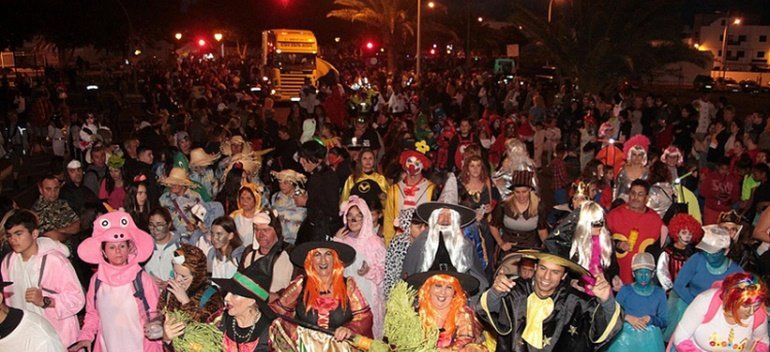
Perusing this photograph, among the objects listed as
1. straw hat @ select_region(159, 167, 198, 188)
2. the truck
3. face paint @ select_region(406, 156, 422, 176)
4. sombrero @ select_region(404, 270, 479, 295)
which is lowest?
sombrero @ select_region(404, 270, 479, 295)

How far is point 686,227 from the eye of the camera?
6.26m

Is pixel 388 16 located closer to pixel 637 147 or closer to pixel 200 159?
pixel 200 159

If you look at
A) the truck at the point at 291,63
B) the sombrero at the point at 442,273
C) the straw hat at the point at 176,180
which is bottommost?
the sombrero at the point at 442,273

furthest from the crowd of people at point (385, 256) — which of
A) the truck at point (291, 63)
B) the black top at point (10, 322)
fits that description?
the truck at point (291, 63)

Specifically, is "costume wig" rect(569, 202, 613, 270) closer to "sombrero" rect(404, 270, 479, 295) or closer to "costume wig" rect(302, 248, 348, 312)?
"sombrero" rect(404, 270, 479, 295)

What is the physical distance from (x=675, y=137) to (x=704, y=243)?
951 centimetres

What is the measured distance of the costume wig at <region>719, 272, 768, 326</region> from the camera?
181 inches

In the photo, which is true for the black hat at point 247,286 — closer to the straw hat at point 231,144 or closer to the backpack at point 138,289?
the backpack at point 138,289

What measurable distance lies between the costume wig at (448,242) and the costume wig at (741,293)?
7.01 ft

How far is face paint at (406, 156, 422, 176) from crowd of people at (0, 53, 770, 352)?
0.03m

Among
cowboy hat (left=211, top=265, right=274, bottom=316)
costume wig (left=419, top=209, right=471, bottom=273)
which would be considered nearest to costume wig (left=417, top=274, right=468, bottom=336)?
cowboy hat (left=211, top=265, right=274, bottom=316)

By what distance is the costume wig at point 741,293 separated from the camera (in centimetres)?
461

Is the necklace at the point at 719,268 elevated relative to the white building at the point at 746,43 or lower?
lower

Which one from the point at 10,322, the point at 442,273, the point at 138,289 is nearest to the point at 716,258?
the point at 442,273
